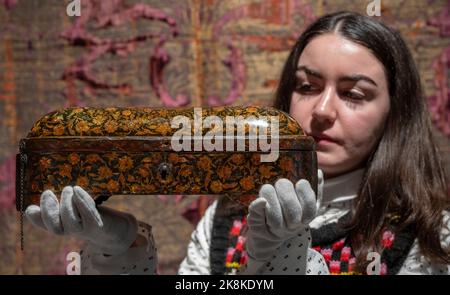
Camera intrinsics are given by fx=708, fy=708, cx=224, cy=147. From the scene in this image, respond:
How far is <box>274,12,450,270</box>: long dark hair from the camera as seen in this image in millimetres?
1686

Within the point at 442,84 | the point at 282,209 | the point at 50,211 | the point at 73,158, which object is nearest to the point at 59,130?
the point at 73,158

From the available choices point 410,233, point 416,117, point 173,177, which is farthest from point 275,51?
point 173,177

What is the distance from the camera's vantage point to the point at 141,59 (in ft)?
7.53

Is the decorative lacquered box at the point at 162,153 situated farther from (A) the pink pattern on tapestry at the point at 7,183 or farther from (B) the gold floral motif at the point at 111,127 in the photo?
(A) the pink pattern on tapestry at the point at 7,183

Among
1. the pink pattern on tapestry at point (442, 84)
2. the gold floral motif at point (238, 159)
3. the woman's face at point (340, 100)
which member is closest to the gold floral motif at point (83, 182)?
the gold floral motif at point (238, 159)

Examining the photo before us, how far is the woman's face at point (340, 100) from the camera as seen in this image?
1645 mm

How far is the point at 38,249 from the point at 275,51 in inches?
39.4

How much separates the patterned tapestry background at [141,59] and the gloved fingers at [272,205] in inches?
37.6

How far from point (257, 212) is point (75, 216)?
1.17ft

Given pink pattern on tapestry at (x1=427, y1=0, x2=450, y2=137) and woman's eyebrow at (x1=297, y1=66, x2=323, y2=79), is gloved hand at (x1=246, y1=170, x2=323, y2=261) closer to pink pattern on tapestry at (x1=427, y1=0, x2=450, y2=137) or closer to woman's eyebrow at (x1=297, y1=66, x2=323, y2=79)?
woman's eyebrow at (x1=297, y1=66, x2=323, y2=79)

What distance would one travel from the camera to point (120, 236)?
1532 millimetres

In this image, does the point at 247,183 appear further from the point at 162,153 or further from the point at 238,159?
the point at 162,153

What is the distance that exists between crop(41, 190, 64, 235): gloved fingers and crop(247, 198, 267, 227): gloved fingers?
38 cm
